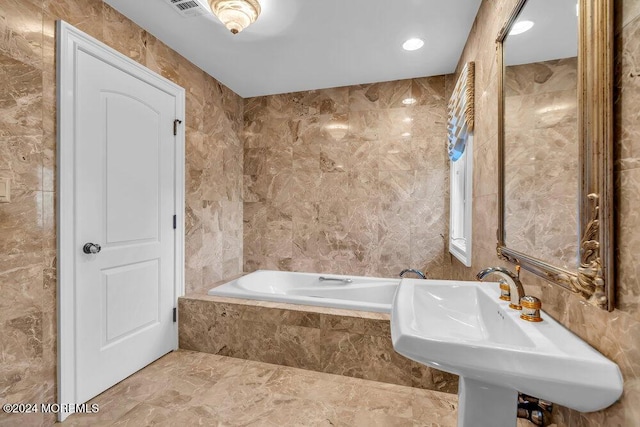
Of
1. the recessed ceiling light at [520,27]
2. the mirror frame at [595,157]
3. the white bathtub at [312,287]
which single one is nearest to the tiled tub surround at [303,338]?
the white bathtub at [312,287]

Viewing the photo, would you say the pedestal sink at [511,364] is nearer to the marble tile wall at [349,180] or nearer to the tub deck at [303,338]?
the tub deck at [303,338]

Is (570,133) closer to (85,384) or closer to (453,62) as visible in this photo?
(453,62)

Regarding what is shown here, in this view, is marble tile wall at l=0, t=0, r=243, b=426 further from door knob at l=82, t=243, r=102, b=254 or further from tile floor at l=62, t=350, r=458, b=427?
tile floor at l=62, t=350, r=458, b=427

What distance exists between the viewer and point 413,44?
2.22 m

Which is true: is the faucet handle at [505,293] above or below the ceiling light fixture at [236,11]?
below

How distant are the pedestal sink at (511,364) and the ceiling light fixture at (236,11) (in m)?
1.76

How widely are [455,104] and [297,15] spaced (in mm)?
1359

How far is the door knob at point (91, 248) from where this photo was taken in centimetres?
165

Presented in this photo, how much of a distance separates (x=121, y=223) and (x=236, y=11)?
57.7 inches

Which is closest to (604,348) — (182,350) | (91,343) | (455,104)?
(455,104)

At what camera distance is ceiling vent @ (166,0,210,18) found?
1.75 metres

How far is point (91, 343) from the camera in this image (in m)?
1.69

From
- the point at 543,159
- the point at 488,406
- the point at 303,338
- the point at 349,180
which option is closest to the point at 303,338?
the point at 303,338

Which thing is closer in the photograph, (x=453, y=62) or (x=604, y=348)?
(x=604, y=348)
